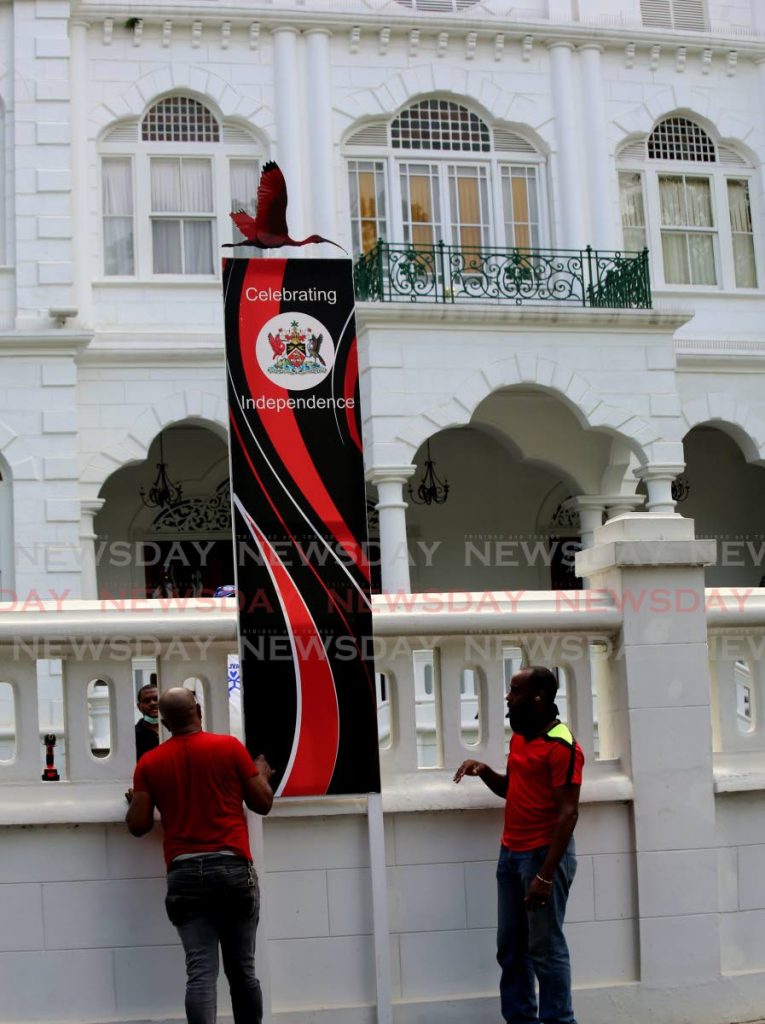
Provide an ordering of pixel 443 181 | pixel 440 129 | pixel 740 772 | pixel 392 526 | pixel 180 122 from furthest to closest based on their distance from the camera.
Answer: pixel 440 129
pixel 443 181
pixel 180 122
pixel 392 526
pixel 740 772

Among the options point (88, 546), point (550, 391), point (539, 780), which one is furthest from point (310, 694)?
point (550, 391)

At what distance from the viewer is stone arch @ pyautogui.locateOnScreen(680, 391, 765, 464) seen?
18.3 metres

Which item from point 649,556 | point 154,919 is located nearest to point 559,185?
point 649,556

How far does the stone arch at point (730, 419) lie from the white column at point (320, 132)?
4925 mm

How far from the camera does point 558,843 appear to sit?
224 inches

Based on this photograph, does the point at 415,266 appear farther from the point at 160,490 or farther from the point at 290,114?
the point at 160,490

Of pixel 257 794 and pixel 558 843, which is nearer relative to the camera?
pixel 257 794

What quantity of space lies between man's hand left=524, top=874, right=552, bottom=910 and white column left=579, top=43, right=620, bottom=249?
1352 cm

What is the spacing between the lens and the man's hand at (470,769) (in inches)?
240

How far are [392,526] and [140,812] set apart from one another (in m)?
10.3

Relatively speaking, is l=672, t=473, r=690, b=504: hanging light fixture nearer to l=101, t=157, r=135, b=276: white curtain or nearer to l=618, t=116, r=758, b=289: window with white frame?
l=618, t=116, r=758, b=289: window with white frame

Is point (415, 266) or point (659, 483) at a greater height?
point (415, 266)

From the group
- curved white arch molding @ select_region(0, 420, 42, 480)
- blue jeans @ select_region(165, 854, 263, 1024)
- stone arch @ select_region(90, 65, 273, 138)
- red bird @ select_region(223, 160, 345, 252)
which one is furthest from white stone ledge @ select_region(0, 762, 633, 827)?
stone arch @ select_region(90, 65, 273, 138)

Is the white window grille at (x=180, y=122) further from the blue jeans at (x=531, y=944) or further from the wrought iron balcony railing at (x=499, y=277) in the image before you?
the blue jeans at (x=531, y=944)
